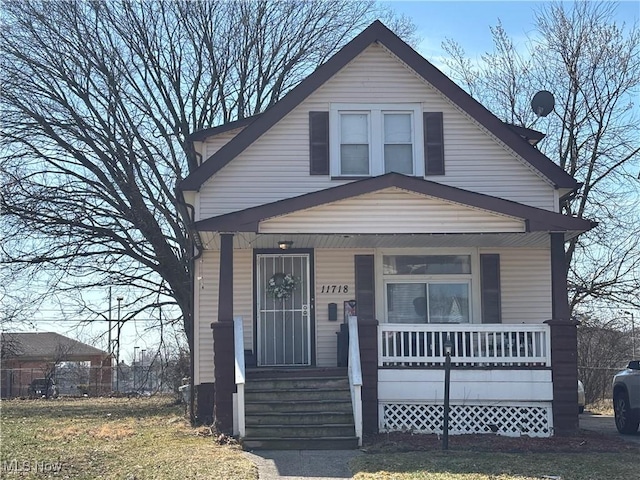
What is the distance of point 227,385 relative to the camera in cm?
1366

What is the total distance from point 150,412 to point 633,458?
1162 cm

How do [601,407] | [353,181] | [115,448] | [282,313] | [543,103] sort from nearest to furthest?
1. [115,448]
2. [353,181]
3. [282,313]
4. [543,103]
5. [601,407]

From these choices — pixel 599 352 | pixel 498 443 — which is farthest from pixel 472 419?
pixel 599 352

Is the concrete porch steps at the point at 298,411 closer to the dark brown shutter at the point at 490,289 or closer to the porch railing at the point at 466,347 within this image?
the porch railing at the point at 466,347

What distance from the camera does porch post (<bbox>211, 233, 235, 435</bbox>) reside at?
44.7ft

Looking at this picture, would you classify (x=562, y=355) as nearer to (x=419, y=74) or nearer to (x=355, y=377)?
(x=355, y=377)

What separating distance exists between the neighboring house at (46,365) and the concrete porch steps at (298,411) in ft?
47.7

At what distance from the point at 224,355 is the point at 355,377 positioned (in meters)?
2.31

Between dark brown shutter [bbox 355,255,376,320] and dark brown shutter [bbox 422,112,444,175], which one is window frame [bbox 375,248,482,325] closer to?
dark brown shutter [bbox 355,255,376,320]

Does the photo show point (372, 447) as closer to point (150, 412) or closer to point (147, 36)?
point (150, 412)

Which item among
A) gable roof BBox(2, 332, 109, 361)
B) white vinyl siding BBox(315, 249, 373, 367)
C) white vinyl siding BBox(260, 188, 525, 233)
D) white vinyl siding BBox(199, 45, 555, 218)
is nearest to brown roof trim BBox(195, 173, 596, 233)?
white vinyl siding BBox(260, 188, 525, 233)

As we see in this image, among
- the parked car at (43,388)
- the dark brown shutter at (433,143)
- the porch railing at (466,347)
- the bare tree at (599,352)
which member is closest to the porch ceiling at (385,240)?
the dark brown shutter at (433,143)

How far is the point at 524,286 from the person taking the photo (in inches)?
651

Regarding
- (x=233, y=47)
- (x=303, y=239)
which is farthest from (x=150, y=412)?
(x=233, y=47)
